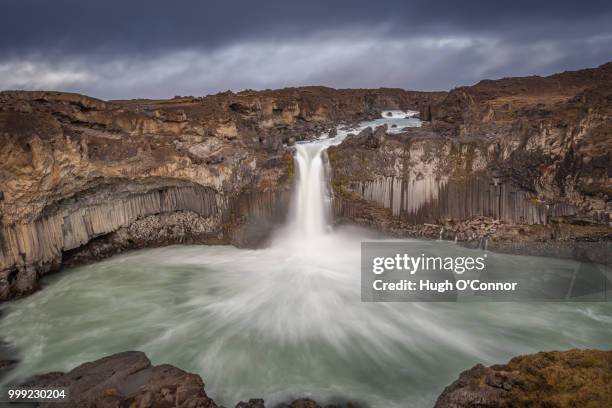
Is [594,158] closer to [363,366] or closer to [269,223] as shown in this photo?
[363,366]

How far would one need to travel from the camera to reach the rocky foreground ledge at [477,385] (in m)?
3.21

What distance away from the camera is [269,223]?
13.4 meters

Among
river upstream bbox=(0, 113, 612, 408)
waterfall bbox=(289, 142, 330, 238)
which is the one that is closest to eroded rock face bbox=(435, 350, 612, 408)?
river upstream bbox=(0, 113, 612, 408)

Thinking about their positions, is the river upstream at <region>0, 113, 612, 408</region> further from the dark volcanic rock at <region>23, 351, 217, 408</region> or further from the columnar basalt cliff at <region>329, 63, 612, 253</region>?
the columnar basalt cliff at <region>329, 63, 612, 253</region>

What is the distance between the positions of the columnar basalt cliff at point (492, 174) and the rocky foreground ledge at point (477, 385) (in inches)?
352

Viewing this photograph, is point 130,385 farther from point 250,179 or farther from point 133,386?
point 250,179

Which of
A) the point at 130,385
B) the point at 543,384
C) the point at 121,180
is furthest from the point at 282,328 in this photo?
the point at 121,180

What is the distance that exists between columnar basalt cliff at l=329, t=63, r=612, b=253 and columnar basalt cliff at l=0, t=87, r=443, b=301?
324 centimetres

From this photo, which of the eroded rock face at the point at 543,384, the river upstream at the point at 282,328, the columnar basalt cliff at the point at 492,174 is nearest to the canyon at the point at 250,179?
the columnar basalt cliff at the point at 492,174

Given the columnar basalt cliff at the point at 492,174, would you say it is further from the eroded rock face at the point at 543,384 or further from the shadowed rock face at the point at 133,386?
the eroded rock face at the point at 543,384

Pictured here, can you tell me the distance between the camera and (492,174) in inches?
489

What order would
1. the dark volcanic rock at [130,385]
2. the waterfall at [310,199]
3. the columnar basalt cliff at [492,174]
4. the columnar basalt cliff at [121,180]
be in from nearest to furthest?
the dark volcanic rock at [130,385], the columnar basalt cliff at [121,180], the columnar basalt cliff at [492,174], the waterfall at [310,199]

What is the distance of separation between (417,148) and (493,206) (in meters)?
3.17

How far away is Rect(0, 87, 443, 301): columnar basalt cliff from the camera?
9.30 metres
